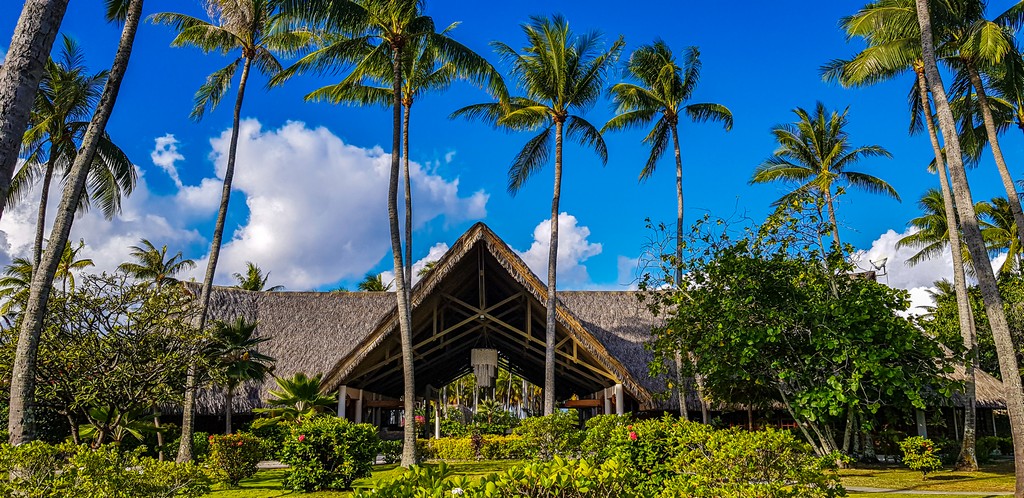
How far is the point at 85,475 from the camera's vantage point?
15.9 ft

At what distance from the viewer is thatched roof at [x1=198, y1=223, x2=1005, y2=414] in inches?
571

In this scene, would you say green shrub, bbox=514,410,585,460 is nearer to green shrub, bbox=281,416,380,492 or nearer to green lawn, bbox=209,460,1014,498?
green lawn, bbox=209,460,1014,498

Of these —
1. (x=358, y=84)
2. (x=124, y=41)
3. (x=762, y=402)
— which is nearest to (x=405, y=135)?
(x=358, y=84)

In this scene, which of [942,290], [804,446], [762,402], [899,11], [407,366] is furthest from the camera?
[942,290]

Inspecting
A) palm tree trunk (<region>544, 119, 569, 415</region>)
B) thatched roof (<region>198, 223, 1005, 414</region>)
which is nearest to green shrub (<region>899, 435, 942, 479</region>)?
thatched roof (<region>198, 223, 1005, 414</region>)

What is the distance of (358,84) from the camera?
1552 centimetres

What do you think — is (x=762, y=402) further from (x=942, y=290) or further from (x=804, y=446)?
(x=942, y=290)

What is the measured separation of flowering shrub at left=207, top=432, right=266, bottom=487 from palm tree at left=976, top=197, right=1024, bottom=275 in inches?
1065

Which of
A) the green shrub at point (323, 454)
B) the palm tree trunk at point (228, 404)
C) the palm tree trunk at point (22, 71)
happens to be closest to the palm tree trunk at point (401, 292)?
the green shrub at point (323, 454)

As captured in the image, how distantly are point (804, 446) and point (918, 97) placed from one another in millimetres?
14344

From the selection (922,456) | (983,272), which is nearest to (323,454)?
(983,272)

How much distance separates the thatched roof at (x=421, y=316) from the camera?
571 inches

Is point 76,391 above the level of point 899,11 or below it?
below

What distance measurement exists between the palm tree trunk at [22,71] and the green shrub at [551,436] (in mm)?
9210
